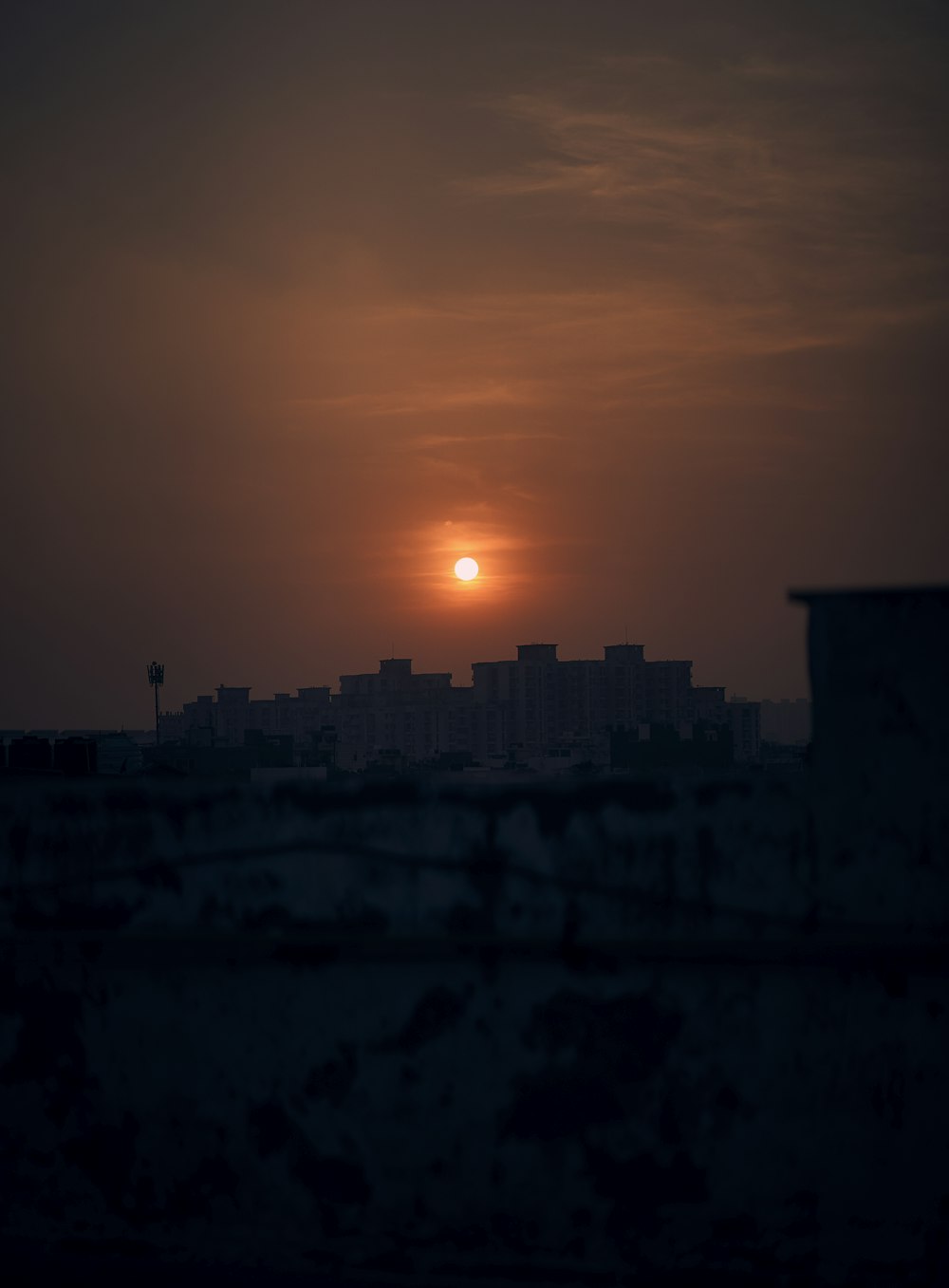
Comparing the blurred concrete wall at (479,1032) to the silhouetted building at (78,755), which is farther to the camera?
the silhouetted building at (78,755)

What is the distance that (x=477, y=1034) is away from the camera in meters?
2.31

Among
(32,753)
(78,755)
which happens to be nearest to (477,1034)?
(78,755)

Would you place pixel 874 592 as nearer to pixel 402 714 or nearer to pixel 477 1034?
pixel 477 1034

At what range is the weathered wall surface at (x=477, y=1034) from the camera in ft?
7.27

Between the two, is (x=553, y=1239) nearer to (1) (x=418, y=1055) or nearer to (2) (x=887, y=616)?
(1) (x=418, y=1055)

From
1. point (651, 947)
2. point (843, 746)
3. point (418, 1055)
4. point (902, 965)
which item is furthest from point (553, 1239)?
point (843, 746)

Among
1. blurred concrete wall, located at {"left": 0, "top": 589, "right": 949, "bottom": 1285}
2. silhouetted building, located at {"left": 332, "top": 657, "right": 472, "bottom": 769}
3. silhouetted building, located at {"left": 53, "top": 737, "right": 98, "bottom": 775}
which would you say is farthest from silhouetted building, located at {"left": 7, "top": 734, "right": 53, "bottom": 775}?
silhouetted building, located at {"left": 332, "top": 657, "right": 472, "bottom": 769}

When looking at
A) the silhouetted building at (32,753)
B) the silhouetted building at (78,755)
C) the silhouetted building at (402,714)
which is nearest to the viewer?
the silhouetted building at (78,755)

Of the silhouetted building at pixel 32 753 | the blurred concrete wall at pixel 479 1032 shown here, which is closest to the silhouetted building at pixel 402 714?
the silhouetted building at pixel 32 753

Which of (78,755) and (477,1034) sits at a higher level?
(78,755)

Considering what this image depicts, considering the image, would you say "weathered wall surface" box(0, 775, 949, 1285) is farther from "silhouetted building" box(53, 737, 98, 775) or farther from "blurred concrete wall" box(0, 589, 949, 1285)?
"silhouetted building" box(53, 737, 98, 775)

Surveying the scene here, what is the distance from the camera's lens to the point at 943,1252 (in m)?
2.18

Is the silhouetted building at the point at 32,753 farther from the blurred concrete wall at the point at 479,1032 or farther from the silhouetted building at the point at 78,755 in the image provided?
the blurred concrete wall at the point at 479,1032

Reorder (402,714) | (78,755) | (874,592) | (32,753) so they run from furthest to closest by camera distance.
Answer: (402,714) < (32,753) < (78,755) < (874,592)
